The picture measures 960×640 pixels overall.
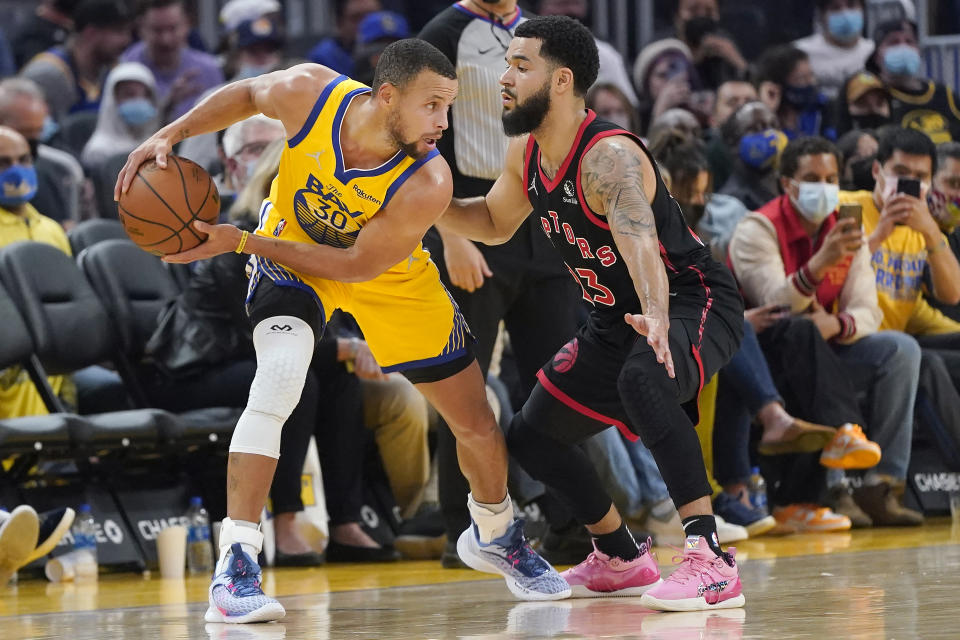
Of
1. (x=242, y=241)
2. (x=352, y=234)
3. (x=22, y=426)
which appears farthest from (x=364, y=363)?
(x=242, y=241)

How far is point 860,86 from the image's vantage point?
9711 millimetres

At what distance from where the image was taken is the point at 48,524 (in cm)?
568

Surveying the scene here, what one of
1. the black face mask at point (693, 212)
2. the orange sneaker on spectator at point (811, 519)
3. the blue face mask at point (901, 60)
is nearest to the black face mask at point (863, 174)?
the black face mask at point (693, 212)

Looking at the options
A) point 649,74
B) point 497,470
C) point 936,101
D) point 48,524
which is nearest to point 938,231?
point 936,101

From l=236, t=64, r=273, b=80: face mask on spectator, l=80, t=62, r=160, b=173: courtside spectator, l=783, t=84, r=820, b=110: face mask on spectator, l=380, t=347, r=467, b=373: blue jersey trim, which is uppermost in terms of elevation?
l=236, t=64, r=273, b=80: face mask on spectator

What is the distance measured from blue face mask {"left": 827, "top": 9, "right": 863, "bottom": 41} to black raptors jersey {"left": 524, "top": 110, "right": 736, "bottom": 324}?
21.8 ft

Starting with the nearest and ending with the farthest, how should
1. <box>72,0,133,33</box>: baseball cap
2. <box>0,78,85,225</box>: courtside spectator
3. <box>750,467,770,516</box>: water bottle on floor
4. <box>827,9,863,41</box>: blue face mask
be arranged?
<box>750,467,770,516</box>: water bottle on floor → <box>0,78,85,225</box>: courtside spectator → <box>72,0,133,33</box>: baseball cap → <box>827,9,863,41</box>: blue face mask

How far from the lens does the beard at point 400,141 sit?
430cm

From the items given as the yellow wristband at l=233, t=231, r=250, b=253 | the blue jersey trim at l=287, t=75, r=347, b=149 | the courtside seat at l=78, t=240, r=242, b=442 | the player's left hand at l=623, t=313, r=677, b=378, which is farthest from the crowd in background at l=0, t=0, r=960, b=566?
the player's left hand at l=623, t=313, r=677, b=378

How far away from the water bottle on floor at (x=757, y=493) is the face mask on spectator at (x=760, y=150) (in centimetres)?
206

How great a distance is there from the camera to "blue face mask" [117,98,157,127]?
8734 mm

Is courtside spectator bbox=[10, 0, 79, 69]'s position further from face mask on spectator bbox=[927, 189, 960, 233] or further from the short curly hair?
the short curly hair

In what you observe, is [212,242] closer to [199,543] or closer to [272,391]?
[272,391]

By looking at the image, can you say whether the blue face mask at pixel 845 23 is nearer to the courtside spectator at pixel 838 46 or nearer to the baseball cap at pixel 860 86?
the courtside spectator at pixel 838 46
